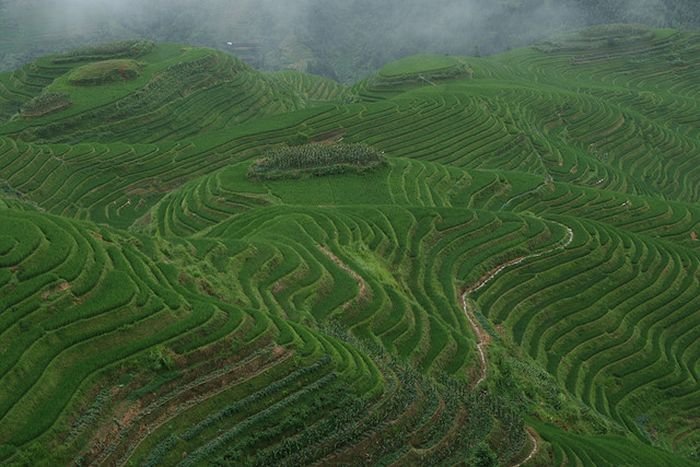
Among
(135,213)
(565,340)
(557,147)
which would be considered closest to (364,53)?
(557,147)

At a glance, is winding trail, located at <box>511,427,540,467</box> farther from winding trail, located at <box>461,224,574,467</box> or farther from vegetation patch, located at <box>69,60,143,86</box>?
vegetation patch, located at <box>69,60,143,86</box>

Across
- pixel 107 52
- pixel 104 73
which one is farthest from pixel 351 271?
pixel 107 52

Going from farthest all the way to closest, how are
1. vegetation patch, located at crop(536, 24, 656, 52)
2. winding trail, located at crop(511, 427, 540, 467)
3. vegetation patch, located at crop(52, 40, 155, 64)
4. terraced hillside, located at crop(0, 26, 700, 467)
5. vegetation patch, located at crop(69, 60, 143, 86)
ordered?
vegetation patch, located at crop(536, 24, 656, 52) < vegetation patch, located at crop(52, 40, 155, 64) < vegetation patch, located at crop(69, 60, 143, 86) < winding trail, located at crop(511, 427, 540, 467) < terraced hillside, located at crop(0, 26, 700, 467)

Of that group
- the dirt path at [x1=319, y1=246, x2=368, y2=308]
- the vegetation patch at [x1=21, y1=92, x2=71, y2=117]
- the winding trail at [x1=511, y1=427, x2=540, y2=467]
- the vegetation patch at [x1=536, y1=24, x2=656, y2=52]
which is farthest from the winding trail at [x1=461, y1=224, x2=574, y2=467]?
the vegetation patch at [x1=536, y1=24, x2=656, y2=52]

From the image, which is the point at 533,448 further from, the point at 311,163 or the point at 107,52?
the point at 107,52

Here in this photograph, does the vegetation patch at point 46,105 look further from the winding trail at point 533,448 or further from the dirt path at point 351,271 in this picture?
the winding trail at point 533,448

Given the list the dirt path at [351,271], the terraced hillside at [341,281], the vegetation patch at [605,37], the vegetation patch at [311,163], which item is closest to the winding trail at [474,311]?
the terraced hillside at [341,281]

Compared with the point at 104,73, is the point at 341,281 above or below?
below
